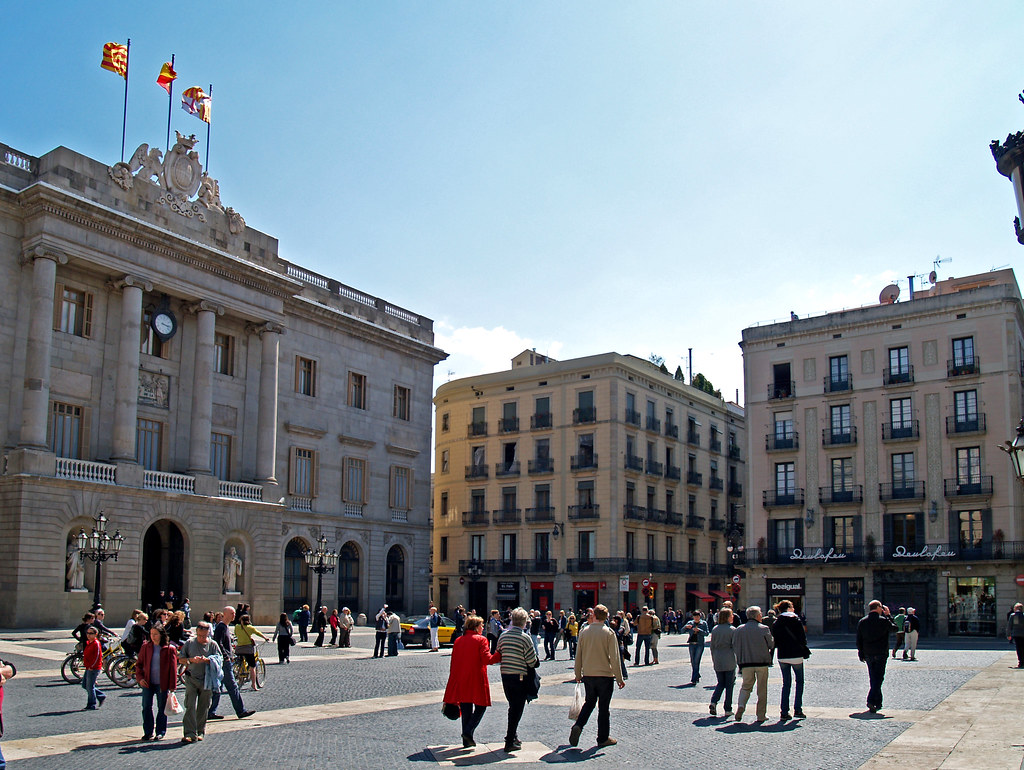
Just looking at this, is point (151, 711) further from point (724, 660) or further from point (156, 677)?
point (724, 660)

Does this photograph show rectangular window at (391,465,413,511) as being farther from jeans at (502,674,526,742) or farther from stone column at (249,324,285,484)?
jeans at (502,674,526,742)

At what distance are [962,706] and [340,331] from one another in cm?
3635

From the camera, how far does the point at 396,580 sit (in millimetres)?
49875

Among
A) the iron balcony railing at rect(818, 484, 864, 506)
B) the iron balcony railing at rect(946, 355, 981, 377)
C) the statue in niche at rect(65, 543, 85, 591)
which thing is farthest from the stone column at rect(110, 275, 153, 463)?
the iron balcony railing at rect(946, 355, 981, 377)

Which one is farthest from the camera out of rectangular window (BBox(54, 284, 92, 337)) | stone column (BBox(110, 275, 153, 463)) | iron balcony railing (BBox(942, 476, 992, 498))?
iron balcony railing (BBox(942, 476, 992, 498))

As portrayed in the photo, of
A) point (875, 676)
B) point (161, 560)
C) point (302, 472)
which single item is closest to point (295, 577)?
point (302, 472)

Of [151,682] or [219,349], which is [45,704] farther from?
[219,349]

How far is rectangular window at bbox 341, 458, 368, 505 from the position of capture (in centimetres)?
4712

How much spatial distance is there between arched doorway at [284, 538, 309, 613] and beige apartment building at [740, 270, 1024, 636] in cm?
2174

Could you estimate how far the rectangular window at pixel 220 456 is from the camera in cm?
4088

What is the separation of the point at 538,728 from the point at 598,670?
260 centimetres

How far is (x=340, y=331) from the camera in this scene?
4784 cm

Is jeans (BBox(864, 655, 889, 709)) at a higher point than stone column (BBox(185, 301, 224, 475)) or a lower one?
lower

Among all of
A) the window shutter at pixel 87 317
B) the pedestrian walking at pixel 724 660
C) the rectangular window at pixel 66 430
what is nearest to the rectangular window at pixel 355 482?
the rectangular window at pixel 66 430
